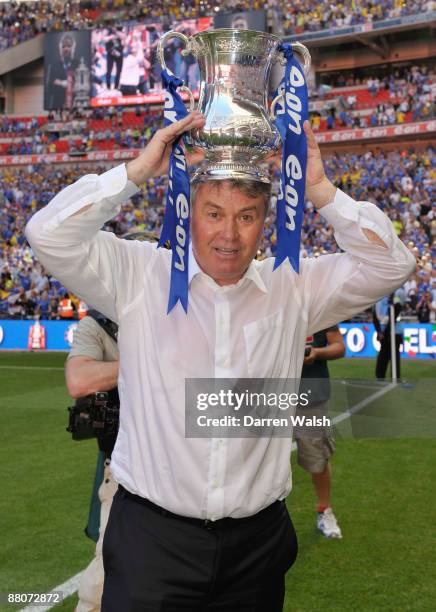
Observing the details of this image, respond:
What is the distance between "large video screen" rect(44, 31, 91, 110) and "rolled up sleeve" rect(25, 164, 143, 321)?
38.2 meters

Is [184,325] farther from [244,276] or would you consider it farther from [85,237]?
[85,237]

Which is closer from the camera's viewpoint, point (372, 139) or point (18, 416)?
point (18, 416)

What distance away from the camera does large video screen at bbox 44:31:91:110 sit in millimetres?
38469

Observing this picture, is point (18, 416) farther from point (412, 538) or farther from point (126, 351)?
point (126, 351)

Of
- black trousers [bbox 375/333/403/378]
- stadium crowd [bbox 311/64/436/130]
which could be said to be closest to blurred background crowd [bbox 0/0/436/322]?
stadium crowd [bbox 311/64/436/130]

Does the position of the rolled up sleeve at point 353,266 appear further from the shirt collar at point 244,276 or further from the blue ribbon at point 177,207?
the blue ribbon at point 177,207

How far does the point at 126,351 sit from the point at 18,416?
7990 mm

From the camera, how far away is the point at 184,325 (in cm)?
230

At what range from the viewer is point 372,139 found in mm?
32406

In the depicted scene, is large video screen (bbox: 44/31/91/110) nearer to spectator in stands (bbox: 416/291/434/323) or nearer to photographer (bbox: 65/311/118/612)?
spectator in stands (bbox: 416/291/434/323)

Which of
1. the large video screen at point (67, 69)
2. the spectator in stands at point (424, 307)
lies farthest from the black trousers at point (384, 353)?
the large video screen at point (67, 69)

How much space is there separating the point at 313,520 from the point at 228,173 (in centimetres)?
404

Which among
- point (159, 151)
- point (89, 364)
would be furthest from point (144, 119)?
point (159, 151)

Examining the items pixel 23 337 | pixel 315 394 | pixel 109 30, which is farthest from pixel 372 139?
pixel 315 394
